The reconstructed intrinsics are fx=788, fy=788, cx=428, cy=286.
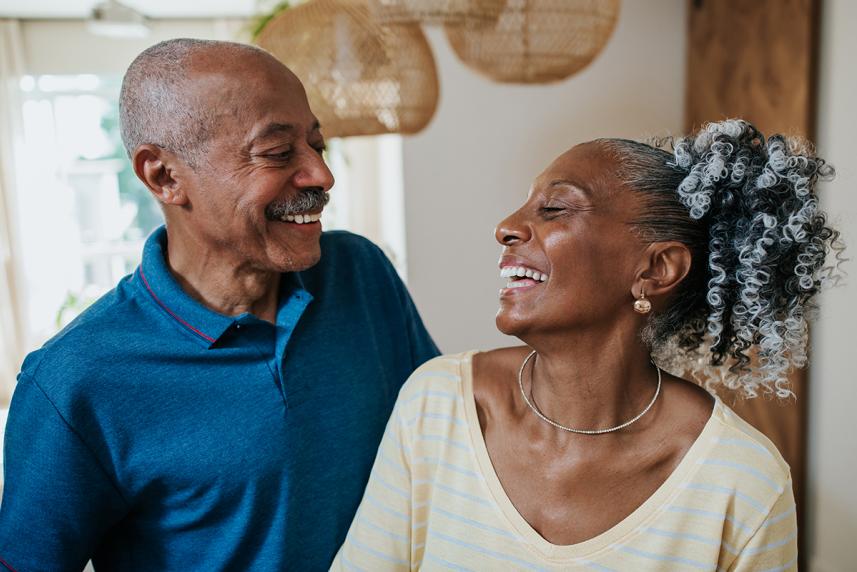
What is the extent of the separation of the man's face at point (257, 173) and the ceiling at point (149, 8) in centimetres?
351

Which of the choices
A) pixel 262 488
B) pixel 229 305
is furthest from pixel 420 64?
pixel 262 488

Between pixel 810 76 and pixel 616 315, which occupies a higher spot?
pixel 810 76

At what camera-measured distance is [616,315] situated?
4.35 ft

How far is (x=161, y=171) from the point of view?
1.40m

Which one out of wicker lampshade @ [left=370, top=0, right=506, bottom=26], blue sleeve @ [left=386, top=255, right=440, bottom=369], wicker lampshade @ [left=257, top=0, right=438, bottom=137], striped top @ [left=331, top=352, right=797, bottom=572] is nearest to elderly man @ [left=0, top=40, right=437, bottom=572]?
striped top @ [left=331, top=352, right=797, bottom=572]

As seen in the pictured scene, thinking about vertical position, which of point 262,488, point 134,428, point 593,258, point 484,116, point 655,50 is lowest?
point 262,488

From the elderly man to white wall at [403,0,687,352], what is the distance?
1.83 m

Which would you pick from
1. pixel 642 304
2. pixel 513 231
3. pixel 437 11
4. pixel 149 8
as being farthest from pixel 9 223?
pixel 642 304

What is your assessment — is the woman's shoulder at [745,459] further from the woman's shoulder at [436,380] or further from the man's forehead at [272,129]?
the man's forehead at [272,129]

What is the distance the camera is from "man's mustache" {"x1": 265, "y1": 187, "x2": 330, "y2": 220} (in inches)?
54.9

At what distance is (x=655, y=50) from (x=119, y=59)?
139 inches

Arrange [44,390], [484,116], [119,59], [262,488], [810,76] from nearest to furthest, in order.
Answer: [44,390]
[262,488]
[810,76]
[484,116]
[119,59]

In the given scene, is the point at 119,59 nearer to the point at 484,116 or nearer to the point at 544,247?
the point at 484,116

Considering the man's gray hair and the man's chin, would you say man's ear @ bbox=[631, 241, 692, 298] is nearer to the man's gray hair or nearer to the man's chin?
the man's chin
